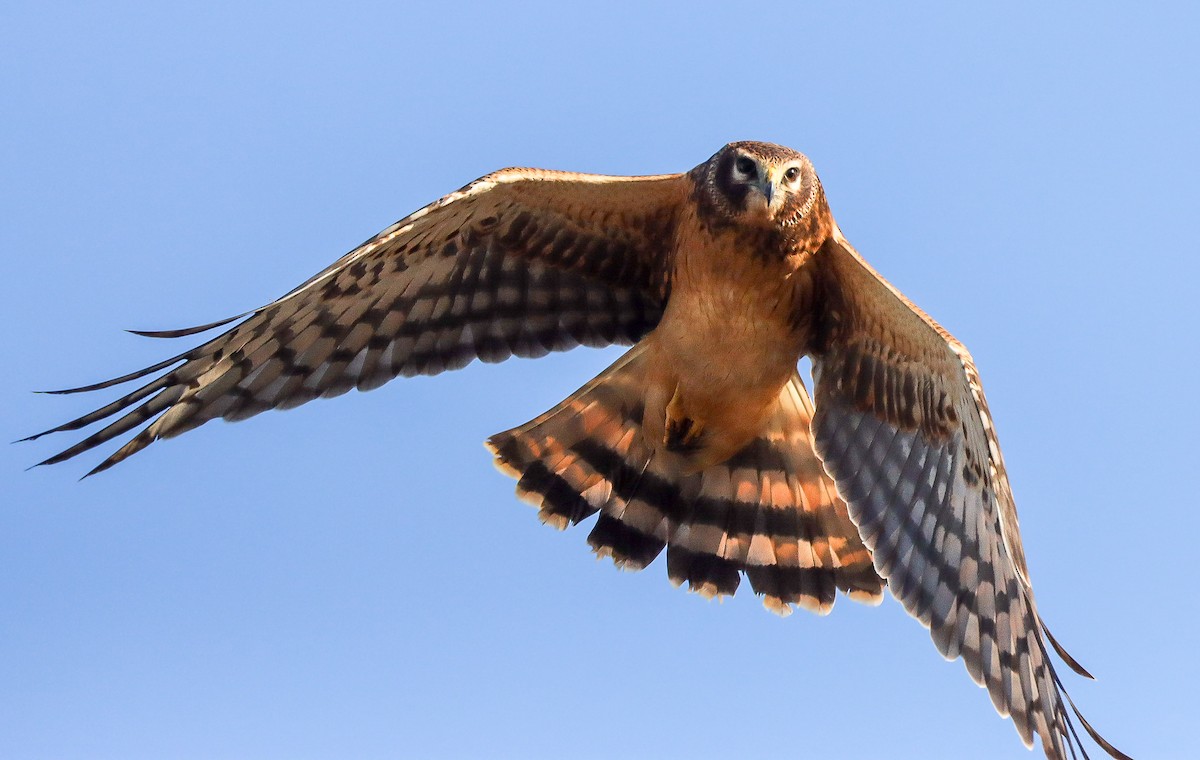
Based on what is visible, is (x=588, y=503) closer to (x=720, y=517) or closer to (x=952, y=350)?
(x=720, y=517)

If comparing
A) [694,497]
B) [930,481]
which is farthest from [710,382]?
[930,481]

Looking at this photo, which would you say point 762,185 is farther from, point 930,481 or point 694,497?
point 694,497

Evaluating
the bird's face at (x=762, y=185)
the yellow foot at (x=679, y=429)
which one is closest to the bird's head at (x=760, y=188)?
the bird's face at (x=762, y=185)

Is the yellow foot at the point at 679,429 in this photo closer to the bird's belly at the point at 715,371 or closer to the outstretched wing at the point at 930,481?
the bird's belly at the point at 715,371

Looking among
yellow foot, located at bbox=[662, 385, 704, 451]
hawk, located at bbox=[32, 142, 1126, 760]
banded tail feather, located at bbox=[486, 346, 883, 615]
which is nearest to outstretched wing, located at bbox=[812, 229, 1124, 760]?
hawk, located at bbox=[32, 142, 1126, 760]

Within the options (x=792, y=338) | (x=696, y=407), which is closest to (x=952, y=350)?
(x=792, y=338)

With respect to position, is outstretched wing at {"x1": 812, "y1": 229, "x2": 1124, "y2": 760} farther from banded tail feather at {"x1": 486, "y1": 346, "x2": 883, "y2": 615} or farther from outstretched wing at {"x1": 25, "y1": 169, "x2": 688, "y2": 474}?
outstretched wing at {"x1": 25, "y1": 169, "x2": 688, "y2": 474}
